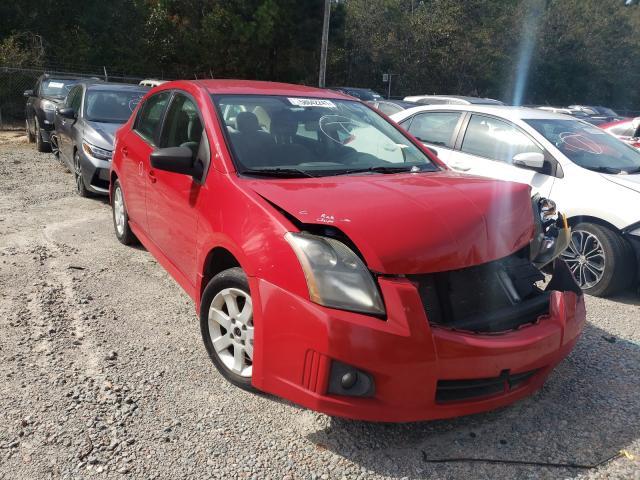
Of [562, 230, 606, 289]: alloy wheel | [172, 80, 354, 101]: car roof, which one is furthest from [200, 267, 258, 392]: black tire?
[562, 230, 606, 289]: alloy wheel

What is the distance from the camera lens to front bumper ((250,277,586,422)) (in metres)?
2.27

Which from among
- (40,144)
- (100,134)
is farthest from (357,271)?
(40,144)

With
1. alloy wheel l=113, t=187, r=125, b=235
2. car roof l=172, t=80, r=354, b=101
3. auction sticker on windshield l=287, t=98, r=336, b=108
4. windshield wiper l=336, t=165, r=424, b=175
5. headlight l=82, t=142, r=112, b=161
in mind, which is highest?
car roof l=172, t=80, r=354, b=101

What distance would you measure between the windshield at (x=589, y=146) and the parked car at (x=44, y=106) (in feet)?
30.1

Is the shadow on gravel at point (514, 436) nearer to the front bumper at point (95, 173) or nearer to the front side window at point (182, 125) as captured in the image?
the front side window at point (182, 125)

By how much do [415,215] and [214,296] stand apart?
118cm

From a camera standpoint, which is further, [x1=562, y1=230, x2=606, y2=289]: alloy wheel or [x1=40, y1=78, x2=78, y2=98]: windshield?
[x1=40, y1=78, x2=78, y2=98]: windshield

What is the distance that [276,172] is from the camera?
10.4 ft

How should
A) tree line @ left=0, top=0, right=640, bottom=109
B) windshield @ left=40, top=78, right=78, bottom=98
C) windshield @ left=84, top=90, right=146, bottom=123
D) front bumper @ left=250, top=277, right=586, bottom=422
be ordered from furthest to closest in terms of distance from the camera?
tree line @ left=0, top=0, right=640, bottom=109
windshield @ left=40, top=78, right=78, bottom=98
windshield @ left=84, top=90, right=146, bottom=123
front bumper @ left=250, top=277, right=586, bottom=422

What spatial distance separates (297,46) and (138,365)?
2933cm

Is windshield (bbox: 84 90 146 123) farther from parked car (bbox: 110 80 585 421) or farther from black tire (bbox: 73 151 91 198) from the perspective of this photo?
parked car (bbox: 110 80 585 421)

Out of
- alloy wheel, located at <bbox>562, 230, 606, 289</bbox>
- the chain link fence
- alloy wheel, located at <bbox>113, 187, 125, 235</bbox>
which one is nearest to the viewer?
alloy wheel, located at <bbox>562, 230, 606, 289</bbox>

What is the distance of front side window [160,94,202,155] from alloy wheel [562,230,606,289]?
3.21 meters

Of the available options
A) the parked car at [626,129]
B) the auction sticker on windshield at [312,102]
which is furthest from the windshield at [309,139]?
the parked car at [626,129]
